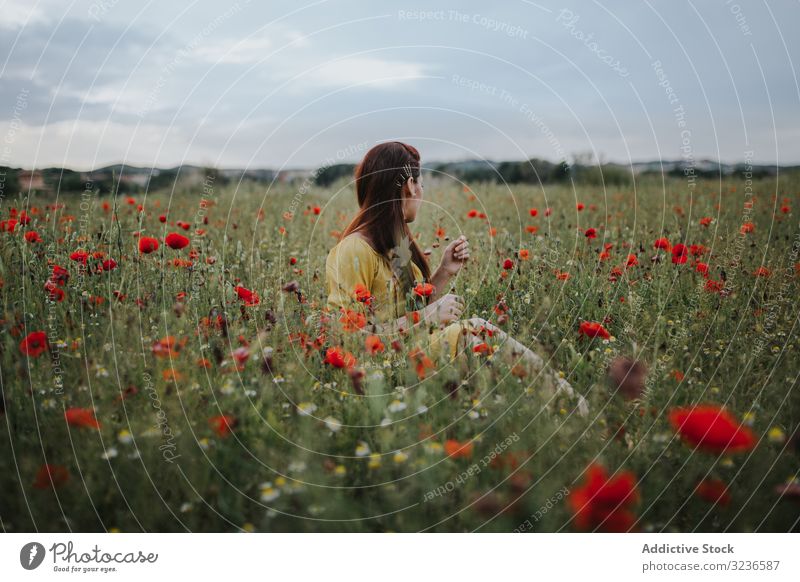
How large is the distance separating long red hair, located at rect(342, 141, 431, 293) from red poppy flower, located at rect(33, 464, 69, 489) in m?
1.58

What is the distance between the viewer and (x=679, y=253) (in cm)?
301

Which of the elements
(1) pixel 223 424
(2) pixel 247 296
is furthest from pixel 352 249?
(1) pixel 223 424

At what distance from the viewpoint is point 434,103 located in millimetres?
3062

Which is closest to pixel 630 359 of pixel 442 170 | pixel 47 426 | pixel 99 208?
pixel 47 426

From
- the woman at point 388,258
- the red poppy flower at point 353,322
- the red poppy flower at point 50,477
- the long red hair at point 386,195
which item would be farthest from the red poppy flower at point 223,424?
the long red hair at point 386,195

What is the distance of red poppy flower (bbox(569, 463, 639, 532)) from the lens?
171cm

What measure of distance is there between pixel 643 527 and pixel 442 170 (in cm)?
363

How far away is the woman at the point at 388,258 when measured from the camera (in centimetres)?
260

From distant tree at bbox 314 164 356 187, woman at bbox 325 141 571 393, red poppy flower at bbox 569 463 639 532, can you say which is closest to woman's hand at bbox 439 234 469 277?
woman at bbox 325 141 571 393
